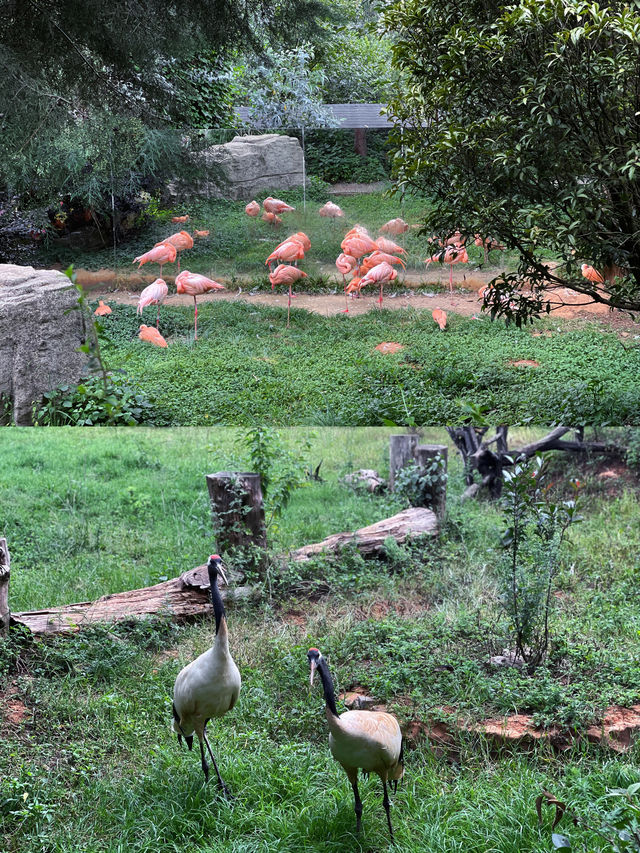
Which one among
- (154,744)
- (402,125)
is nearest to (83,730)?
(154,744)

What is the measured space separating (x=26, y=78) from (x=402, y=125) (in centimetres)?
253

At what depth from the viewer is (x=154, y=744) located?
12.2 feet

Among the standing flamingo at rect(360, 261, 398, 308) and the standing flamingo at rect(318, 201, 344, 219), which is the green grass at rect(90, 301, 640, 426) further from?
the standing flamingo at rect(318, 201, 344, 219)

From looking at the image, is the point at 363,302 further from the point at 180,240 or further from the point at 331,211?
the point at 180,240

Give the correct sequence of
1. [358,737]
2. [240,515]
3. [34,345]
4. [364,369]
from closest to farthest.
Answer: [358,737], [34,345], [240,515], [364,369]

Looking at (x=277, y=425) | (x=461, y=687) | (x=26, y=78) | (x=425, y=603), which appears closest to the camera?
(x=461, y=687)

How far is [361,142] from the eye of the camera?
659 centimetres

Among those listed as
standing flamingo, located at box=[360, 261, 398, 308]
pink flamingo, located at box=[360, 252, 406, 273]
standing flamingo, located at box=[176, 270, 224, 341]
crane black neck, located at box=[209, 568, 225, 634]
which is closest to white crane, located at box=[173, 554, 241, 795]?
crane black neck, located at box=[209, 568, 225, 634]

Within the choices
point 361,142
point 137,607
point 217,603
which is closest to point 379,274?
point 361,142

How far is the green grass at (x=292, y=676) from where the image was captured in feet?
10.4

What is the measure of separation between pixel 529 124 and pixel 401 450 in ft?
11.2

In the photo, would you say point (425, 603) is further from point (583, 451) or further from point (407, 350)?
point (583, 451)

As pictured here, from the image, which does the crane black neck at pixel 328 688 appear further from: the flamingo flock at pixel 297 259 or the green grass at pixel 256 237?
the green grass at pixel 256 237

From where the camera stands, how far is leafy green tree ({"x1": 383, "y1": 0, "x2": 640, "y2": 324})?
4043 millimetres
